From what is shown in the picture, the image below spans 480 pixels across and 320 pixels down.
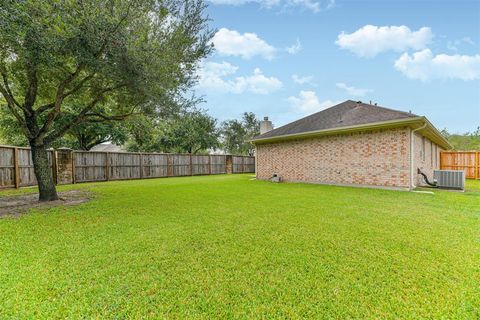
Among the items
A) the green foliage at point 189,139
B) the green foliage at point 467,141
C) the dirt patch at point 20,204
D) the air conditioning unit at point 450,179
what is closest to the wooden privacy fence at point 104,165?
the dirt patch at point 20,204

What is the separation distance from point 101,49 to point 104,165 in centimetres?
969

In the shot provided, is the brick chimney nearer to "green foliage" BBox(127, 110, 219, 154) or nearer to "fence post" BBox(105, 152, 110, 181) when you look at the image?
"green foliage" BBox(127, 110, 219, 154)

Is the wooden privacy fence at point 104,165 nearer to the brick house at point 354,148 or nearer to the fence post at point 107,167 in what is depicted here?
the fence post at point 107,167

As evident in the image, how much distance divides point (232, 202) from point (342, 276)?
4091mm

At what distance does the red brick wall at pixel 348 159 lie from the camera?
27.2 ft

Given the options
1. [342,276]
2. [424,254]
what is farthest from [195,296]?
Answer: [424,254]

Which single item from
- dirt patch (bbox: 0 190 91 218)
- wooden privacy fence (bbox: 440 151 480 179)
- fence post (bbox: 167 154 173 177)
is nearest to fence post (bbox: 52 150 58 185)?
dirt patch (bbox: 0 190 91 218)

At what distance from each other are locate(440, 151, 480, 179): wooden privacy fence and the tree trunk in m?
20.1

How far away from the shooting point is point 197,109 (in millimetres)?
8000

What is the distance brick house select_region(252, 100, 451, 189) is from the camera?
8.21 metres

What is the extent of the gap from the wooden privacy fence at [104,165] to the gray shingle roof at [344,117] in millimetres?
7808

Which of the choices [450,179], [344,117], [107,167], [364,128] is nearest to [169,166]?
[107,167]

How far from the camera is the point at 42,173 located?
6.32m

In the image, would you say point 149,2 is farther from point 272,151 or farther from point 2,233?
point 272,151
